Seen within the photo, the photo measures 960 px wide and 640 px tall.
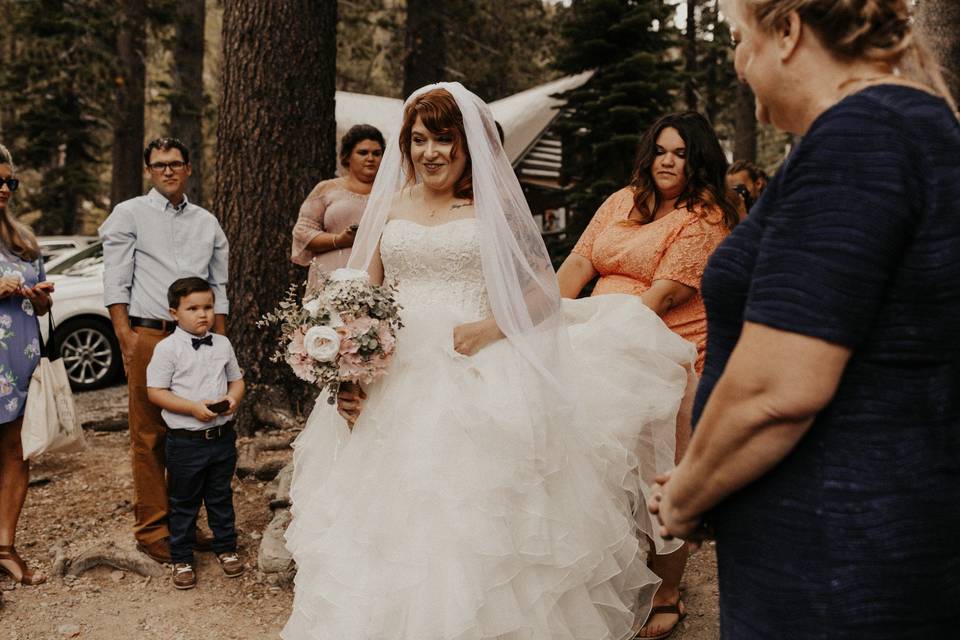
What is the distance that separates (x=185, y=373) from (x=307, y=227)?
1535 mm

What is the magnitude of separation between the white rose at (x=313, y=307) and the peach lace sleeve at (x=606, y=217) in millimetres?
1618

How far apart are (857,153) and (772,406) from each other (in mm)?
449

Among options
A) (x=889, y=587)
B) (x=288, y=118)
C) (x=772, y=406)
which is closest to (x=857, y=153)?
(x=772, y=406)

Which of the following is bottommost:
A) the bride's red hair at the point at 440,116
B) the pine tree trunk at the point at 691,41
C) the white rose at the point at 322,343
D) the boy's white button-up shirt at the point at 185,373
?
the boy's white button-up shirt at the point at 185,373

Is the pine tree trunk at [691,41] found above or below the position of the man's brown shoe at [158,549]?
above

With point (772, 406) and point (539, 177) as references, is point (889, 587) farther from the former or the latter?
point (539, 177)

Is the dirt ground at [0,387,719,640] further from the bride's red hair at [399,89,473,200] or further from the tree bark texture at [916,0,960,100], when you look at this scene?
the tree bark texture at [916,0,960,100]

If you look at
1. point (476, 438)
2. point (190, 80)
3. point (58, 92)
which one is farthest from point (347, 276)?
point (58, 92)

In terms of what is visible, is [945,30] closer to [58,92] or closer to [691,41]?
[691,41]

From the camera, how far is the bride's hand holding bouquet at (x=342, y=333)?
331 centimetres

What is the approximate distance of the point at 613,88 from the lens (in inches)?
412

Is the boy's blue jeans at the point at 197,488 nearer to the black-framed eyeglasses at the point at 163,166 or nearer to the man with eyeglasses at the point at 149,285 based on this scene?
the man with eyeglasses at the point at 149,285

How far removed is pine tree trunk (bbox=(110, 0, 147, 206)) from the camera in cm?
1523

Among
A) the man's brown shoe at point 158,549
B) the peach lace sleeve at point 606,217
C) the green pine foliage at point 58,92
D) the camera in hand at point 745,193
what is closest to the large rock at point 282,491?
the man's brown shoe at point 158,549
